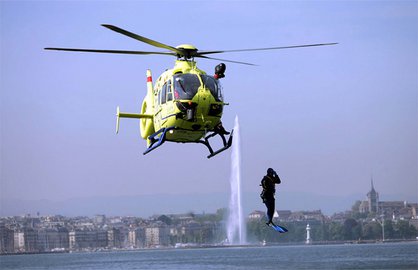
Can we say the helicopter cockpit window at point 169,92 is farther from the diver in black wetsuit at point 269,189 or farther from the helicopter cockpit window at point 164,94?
the diver in black wetsuit at point 269,189

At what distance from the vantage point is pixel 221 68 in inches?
1204

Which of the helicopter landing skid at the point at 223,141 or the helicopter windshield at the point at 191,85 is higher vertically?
the helicopter windshield at the point at 191,85

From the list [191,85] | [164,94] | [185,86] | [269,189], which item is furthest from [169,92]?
[269,189]

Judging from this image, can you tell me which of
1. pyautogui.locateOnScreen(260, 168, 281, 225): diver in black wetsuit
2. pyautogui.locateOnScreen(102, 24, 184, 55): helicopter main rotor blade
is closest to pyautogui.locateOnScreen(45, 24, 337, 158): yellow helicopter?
pyautogui.locateOnScreen(102, 24, 184, 55): helicopter main rotor blade

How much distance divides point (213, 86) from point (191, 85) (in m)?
0.76

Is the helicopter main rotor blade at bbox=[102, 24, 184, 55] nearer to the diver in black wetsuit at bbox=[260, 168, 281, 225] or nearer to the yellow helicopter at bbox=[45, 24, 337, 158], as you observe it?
the yellow helicopter at bbox=[45, 24, 337, 158]

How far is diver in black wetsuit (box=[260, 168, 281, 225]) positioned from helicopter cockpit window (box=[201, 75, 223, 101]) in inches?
208

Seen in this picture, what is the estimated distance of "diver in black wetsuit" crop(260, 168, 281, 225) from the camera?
82.5 ft

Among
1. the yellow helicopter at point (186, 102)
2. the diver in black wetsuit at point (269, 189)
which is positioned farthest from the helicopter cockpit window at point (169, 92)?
the diver in black wetsuit at point (269, 189)

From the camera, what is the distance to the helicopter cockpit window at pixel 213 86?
99.0ft

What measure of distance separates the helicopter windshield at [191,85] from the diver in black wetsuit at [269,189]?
5.28 metres

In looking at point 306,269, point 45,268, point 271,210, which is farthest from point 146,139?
point 45,268

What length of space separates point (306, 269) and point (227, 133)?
102 metres

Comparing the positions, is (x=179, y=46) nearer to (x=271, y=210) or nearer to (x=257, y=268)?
(x=271, y=210)
